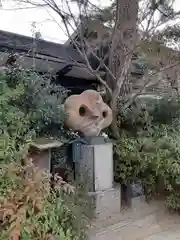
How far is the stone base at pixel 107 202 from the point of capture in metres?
4.20

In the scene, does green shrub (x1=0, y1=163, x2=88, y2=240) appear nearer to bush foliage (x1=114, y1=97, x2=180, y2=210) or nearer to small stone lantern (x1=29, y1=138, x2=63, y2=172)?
small stone lantern (x1=29, y1=138, x2=63, y2=172)

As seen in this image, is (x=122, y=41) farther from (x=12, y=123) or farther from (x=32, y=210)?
(x=32, y=210)

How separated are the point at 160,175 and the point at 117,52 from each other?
6.80ft

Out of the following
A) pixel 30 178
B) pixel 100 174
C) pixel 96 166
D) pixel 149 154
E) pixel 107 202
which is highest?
pixel 30 178

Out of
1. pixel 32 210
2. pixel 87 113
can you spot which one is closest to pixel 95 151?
pixel 87 113

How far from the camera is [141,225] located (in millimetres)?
4059

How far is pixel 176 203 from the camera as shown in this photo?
4.42m

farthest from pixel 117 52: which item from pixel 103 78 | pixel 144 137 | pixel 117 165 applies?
pixel 117 165

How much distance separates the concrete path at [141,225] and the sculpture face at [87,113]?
49.3 inches

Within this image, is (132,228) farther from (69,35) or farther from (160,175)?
(69,35)

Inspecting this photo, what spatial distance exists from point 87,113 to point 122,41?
4.29 feet

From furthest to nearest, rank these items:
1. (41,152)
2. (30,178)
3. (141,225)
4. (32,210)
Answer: (141,225) < (41,152) < (30,178) < (32,210)

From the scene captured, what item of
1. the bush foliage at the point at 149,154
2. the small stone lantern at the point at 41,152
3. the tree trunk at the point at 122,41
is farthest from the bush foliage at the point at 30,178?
the tree trunk at the point at 122,41

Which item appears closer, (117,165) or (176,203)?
(176,203)
